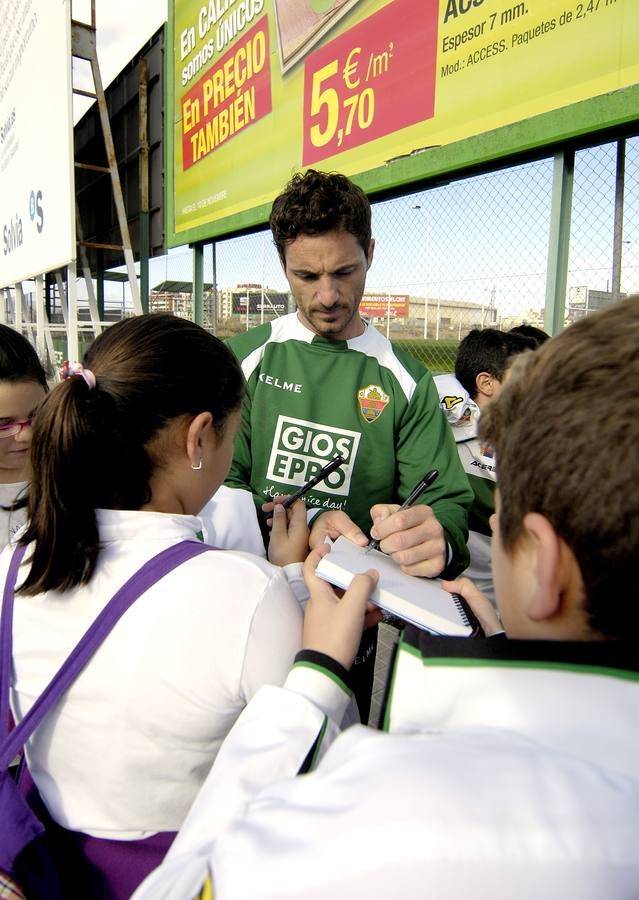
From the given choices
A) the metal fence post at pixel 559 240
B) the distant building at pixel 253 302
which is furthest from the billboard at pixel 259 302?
the metal fence post at pixel 559 240

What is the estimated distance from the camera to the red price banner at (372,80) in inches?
136

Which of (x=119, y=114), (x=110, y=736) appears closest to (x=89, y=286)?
(x=119, y=114)

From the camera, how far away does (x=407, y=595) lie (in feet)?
3.10

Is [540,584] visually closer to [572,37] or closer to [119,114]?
[572,37]

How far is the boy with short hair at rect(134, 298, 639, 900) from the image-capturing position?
17.9 inches

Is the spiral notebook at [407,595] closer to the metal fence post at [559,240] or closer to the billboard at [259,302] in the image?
the metal fence post at [559,240]

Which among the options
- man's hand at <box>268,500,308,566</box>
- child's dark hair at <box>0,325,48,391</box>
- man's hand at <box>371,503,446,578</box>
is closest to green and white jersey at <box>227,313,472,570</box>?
man's hand at <box>268,500,308,566</box>

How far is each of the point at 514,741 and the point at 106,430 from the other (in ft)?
2.33

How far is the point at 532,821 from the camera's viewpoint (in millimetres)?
454

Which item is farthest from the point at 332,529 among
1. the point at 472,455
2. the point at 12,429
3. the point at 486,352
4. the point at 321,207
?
the point at 486,352

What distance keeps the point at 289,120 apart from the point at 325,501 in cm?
434

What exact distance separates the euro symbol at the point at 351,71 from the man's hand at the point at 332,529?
369 centimetres

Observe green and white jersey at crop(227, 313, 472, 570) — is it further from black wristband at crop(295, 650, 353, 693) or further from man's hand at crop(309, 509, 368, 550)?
black wristband at crop(295, 650, 353, 693)

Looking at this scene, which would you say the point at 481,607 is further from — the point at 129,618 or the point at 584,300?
the point at 584,300
